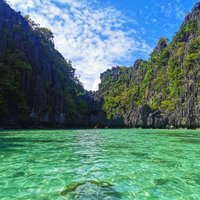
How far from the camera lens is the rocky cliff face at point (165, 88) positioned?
71750 millimetres

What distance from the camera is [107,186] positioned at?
25.1 ft

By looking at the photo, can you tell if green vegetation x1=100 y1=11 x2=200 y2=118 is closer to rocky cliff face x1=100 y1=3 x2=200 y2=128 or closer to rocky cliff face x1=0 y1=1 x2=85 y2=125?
rocky cliff face x1=100 y1=3 x2=200 y2=128

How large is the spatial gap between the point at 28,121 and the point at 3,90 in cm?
877

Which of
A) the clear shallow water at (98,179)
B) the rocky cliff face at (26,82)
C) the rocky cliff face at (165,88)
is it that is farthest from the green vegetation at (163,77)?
the clear shallow water at (98,179)

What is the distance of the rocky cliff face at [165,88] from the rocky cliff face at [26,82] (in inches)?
848

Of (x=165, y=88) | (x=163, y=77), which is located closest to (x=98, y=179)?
(x=165, y=88)

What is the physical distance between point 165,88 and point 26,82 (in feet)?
140

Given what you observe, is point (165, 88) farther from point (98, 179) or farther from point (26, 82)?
point (98, 179)

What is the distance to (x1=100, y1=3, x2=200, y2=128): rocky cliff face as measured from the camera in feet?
235

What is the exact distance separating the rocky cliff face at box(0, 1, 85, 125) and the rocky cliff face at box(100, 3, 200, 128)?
848 inches

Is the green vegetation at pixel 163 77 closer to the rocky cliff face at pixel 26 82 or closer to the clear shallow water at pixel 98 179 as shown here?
the rocky cliff face at pixel 26 82

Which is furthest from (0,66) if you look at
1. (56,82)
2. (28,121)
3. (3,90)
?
(56,82)

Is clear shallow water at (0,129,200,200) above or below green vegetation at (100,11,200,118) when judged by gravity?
below

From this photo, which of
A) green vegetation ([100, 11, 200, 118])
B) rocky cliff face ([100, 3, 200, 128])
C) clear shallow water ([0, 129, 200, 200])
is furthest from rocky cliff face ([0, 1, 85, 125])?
clear shallow water ([0, 129, 200, 200])
